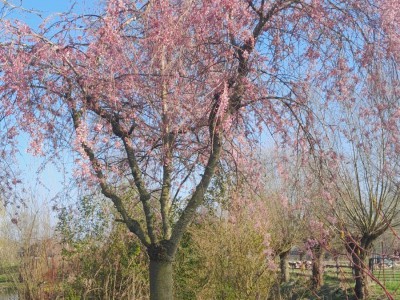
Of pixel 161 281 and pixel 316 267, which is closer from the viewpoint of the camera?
pixel 161 281

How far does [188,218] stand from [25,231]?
20.2ft

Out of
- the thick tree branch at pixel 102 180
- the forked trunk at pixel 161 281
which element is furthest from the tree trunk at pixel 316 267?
the thick tree branch at pixel 102 180

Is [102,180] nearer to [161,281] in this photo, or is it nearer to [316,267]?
[161,281]

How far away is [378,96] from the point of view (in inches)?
251

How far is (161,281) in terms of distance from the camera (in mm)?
6703

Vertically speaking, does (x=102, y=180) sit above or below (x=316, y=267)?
above

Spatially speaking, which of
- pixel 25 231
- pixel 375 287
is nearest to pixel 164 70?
pixel 25 231

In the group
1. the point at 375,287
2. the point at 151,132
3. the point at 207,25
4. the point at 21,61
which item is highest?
the point at 207,25

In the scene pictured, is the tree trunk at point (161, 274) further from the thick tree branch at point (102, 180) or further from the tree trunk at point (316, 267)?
the tree trunk at point (316, 267)

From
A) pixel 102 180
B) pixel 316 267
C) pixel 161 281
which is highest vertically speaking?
pixel 102 180

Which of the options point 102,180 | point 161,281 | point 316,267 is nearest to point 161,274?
point 161,281

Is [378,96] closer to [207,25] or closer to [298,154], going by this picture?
[298,154]

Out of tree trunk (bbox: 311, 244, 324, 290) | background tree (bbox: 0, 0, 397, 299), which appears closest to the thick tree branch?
background tree (bbox: 0, 0, 397, 299)

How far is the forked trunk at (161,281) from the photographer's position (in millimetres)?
6659
